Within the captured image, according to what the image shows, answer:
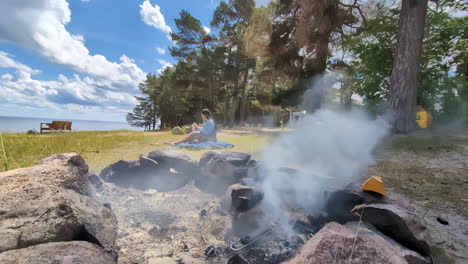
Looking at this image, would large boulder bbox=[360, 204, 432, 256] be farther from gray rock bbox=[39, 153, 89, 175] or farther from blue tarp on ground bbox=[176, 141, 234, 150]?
blue tarp on ground bbox=[176, 141, 234, 150]

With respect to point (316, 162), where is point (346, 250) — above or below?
below

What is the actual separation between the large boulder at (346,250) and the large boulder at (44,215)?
1.45m

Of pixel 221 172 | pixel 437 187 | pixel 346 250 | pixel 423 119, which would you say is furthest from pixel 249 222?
pixel 423 119

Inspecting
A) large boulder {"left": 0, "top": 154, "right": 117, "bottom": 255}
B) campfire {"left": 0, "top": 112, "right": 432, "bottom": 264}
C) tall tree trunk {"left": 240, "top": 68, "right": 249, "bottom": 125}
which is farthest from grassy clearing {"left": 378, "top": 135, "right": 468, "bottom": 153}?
tall tree trunk {"left": 240, "top": 68, "right": 249, "bottom": 125}

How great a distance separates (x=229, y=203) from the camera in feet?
8.32

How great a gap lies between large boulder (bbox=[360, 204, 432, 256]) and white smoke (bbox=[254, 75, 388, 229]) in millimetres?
642

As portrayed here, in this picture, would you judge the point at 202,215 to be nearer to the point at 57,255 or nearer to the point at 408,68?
the point at 57,255

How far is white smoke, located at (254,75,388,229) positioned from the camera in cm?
253

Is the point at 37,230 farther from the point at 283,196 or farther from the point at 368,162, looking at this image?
the point at 368,162

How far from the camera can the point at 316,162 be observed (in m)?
4.17

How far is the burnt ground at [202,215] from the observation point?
1.71m

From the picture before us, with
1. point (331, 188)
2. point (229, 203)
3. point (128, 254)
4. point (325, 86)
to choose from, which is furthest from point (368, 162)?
point (325, 86)

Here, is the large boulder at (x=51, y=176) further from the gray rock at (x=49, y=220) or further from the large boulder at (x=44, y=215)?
the gray rock at (x=49, y=220)

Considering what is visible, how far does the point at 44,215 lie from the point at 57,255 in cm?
43
